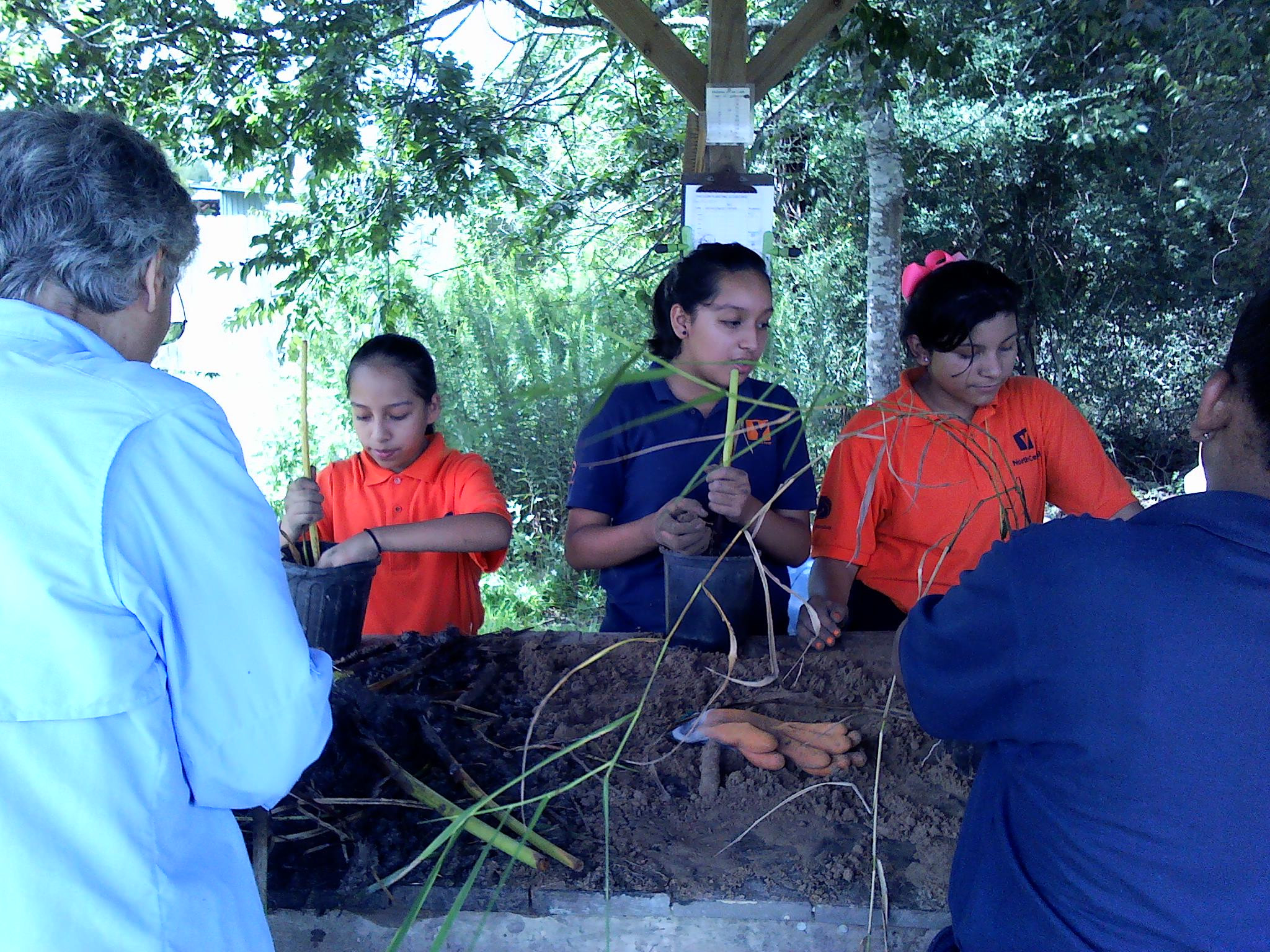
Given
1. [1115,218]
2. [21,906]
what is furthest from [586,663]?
[1115,218]

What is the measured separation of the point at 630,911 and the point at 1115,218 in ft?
25.7

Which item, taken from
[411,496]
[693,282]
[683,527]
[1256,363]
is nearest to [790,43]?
[693,282]

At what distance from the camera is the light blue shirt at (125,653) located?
950 mm

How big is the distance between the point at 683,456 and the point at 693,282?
1.36 ft

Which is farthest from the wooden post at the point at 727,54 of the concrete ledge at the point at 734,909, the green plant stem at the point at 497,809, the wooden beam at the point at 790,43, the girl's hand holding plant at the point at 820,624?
the concrete ledge at the point at 734,909

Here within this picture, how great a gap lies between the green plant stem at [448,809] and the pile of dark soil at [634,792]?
0.02 metres

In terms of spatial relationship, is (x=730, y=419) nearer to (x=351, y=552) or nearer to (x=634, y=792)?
(x=634, y=792)

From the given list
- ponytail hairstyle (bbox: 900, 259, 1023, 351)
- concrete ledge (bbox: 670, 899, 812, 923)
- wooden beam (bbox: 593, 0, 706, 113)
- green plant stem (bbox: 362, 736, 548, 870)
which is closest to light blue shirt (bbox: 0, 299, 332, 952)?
green plant stem (bbox: 362, 736, 548, 870)

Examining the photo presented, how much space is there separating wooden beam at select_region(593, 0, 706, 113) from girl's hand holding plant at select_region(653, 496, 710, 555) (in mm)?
2539

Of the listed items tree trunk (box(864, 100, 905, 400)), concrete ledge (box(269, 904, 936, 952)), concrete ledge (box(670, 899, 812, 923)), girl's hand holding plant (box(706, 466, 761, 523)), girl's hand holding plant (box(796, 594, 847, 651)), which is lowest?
concrete ledge (box(269, 904, 936, 952))

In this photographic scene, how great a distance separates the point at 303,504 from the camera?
200 cm

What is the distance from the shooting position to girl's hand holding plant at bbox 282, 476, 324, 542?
1998mm

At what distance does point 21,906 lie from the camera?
942mm

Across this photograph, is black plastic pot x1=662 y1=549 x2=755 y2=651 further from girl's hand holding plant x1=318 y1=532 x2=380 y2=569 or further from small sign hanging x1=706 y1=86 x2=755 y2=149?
small sign hanging x1=706 y1=86 x2=755 y2=149
